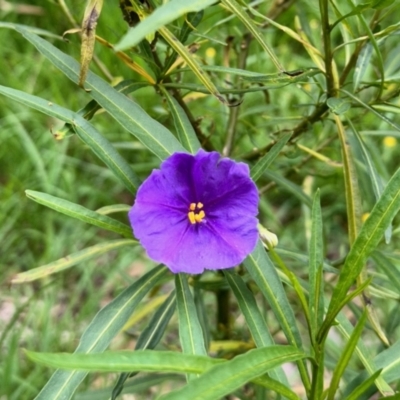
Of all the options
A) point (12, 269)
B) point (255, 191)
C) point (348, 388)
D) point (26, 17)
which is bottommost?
point (348, 388)

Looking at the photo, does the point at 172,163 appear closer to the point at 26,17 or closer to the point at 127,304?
the point at 127,304

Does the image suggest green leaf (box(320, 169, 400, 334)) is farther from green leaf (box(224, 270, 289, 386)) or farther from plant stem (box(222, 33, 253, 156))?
plant stem (box(222, 33, 253, 156))

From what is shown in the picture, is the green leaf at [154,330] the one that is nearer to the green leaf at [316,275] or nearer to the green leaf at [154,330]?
the green leaf at [154,330]

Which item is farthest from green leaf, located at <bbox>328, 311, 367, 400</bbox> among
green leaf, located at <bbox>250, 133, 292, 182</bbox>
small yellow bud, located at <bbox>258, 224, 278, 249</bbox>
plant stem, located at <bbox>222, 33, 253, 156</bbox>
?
plant stem, located at <bbox>222, 33, 253, 156</bbox>

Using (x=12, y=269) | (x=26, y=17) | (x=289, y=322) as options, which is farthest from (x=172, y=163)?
(x=26, y=17)

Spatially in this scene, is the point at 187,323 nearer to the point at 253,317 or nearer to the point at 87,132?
the point at 253,317

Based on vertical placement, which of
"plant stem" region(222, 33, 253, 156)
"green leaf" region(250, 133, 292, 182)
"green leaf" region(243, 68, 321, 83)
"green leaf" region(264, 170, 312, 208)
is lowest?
"green leaf" region(250, 133, 292, 182)
